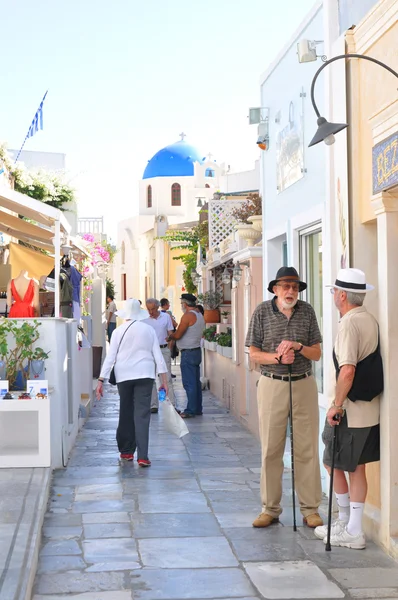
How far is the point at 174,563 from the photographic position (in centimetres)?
580

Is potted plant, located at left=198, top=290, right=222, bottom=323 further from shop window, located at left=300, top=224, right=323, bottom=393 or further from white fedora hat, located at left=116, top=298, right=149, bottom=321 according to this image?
shop window, located at left=300, top=224, right=323, bottom=393

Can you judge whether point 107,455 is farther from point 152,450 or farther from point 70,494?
point 70,494

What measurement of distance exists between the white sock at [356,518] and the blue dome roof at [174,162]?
4892cm

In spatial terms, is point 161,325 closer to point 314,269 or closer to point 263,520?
point 314,269

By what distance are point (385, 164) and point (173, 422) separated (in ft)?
14.8

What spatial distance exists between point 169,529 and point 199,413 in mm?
7410

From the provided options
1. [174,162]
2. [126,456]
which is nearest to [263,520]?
[126,456]

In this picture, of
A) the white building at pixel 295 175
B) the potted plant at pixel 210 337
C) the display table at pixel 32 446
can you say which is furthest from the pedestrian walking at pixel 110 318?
the display table at pixel 32 446

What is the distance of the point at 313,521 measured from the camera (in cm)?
669

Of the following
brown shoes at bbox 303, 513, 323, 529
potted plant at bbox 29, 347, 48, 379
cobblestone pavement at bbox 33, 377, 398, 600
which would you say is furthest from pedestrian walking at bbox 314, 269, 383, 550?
potted plant at bbox 29, 347, 48, 379

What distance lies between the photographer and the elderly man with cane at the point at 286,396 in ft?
22.1

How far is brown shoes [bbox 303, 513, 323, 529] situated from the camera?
6.66m

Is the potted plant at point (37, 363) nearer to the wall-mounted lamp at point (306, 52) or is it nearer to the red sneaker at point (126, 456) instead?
the red sneaker at point (126, 456)

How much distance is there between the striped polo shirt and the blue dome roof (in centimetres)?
4792
